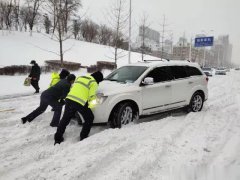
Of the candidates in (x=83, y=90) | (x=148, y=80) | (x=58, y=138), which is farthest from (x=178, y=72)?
(x=58, y=138)

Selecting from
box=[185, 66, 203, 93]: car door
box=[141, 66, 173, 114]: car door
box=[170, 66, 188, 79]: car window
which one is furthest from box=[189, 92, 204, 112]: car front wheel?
box=[141, 66, 173, 114]: car door

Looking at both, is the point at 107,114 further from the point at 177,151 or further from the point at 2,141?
the point at 2,141

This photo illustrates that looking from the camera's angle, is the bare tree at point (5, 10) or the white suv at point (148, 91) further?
the bare tree at point (5, 10)

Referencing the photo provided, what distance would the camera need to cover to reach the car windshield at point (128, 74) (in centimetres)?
687

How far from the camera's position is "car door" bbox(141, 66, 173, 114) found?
22.1 ft

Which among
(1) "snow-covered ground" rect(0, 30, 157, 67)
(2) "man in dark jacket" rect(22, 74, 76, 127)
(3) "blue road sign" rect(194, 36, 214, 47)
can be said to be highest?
(3) "blue road sign" rect(194, 36, 214, 47)

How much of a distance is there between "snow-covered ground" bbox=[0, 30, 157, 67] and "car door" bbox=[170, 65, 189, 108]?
18613 mm

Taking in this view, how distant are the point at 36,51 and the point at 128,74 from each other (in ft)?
87.5

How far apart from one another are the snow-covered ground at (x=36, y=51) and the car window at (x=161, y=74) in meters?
19.0

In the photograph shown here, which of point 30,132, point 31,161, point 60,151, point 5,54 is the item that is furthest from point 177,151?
point 5,54

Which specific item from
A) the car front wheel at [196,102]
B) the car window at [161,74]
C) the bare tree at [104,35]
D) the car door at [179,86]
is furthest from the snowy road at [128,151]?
the bare tree at [104,35]

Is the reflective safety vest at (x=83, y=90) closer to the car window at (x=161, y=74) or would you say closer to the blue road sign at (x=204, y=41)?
the car window at (x=161, y=74)

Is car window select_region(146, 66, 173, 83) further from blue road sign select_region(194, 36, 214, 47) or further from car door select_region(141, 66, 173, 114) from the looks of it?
blue road sign select_region(194, 36, 214, 47)

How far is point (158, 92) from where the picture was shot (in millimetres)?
7008
